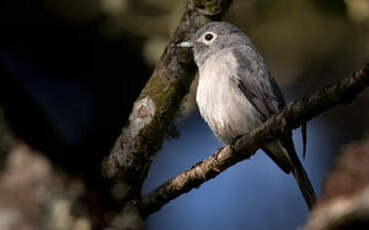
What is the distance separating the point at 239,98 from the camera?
4.98 meters

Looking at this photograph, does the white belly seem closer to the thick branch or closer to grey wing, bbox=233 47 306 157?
grey wing, bbox=233 47 306 157

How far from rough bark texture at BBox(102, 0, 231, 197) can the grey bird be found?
0.14 meters

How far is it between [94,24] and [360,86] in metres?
3.98

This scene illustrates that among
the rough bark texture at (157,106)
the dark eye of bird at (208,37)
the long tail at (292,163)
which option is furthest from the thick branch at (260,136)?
the dark eye of bird at (208,37)

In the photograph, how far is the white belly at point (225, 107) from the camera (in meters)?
4.90

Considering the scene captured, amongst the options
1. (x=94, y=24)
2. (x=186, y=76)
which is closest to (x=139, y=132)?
(x=186, y=76)

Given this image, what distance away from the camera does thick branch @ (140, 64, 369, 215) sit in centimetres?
292

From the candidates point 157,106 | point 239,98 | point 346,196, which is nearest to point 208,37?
point 239,98

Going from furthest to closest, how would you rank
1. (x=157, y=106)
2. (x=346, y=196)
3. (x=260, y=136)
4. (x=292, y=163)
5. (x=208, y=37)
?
(x=208, y=37)
(x=292, y=163)
(x=157, y=106)
(x=260, y=136)
(x=346, y=196)

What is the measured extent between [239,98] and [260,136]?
1.34 metres

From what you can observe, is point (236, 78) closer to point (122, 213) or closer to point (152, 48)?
point (152, 48)

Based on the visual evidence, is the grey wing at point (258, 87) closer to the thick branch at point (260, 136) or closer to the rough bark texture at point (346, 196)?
the thick branch at point (260, 136)

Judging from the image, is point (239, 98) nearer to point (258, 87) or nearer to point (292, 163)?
point (258, 87)

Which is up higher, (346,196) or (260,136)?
(346,196)
